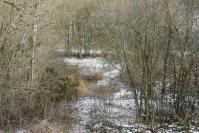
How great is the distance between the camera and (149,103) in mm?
18750

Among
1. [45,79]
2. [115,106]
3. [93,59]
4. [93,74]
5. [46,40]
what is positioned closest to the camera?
[115,106]

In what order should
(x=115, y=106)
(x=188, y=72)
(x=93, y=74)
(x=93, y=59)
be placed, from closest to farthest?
(x=188, y=72) < (x=115, y=106) < (x=93, y=74) < (x=93, y=59)

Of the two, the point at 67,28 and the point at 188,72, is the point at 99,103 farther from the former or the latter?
the point at 67,28

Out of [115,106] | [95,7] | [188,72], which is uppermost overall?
[95,7]

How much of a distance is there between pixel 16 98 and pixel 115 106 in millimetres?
5543

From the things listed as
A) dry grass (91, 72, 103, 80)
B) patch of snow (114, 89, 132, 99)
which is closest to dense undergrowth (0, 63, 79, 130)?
patch of snow (114, 89, 132, 99)

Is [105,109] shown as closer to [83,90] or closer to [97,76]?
[83,90]

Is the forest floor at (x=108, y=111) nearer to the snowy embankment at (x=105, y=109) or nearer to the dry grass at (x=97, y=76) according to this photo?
the snowy embankment at (x=105, y=109)

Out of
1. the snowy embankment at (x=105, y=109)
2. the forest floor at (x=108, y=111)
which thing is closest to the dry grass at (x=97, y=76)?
the forest floor at (x=108, y=111)

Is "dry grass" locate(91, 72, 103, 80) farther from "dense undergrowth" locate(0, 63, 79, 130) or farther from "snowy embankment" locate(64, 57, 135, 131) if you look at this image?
"dense undergrowth" locate(0, 63, 79, 130)

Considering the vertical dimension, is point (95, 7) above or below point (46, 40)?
above

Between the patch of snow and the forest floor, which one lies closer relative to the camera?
the forest floor

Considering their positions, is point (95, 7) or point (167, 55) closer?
point (167, 55)

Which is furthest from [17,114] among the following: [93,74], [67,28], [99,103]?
[67,28]
